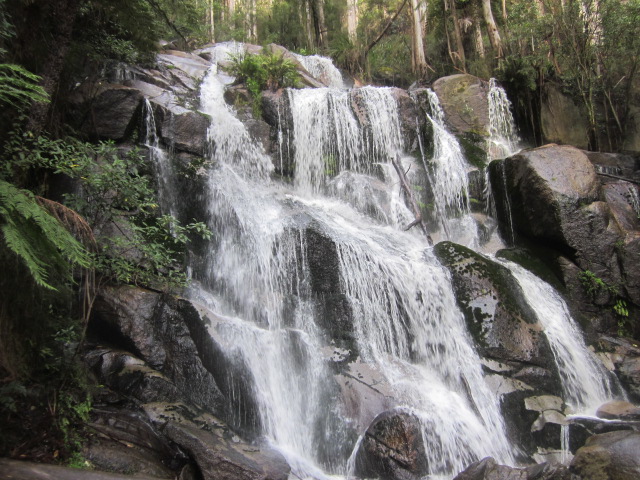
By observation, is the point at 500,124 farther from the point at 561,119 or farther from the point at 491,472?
the point at 491,472

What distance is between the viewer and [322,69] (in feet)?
58.4

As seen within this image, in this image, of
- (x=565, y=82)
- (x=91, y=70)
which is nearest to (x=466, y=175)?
(x=565, y=82)

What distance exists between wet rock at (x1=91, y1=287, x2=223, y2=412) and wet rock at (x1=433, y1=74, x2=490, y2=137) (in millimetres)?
9984

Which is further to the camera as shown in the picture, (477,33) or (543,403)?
(477,33)

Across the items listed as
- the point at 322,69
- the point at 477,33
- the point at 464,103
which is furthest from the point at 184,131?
the point at 477,33

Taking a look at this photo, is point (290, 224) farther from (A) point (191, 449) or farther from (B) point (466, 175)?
(B) point (466, 175)

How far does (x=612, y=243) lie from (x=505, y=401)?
4.89 metres

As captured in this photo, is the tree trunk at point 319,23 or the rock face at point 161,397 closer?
the rock face at point 161,397

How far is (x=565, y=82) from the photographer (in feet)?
44.3

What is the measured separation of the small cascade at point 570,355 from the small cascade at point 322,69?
11.8 m

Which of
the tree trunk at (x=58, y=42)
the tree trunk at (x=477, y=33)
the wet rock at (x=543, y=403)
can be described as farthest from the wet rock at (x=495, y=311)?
the tree trunk at (x=477, y=33)

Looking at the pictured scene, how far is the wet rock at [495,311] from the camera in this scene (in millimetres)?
7104

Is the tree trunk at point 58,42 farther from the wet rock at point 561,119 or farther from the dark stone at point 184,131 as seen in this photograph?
the wet rock at point 561,119

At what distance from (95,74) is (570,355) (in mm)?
10722
